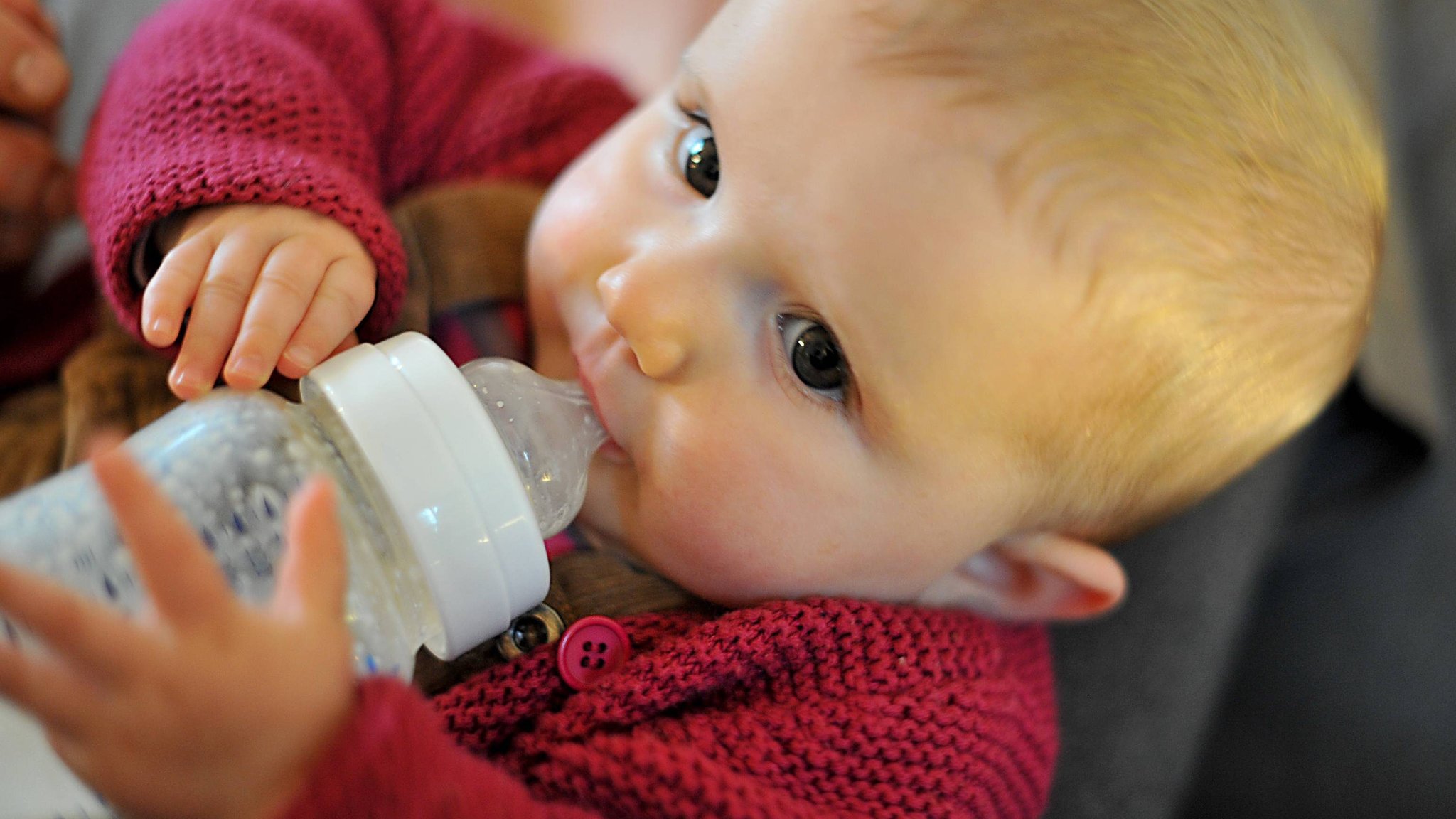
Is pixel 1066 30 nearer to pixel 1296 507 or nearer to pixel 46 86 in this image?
pixel 1296 507

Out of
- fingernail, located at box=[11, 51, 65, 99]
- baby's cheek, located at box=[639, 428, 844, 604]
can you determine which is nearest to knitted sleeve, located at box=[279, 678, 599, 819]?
baby's cheek, located at box=[639, 428, 844, 604]

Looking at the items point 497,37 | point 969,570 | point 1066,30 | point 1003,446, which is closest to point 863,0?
point 1066,30

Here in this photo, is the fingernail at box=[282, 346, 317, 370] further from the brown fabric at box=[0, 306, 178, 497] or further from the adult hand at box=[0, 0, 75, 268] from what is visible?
the adult hand at box=[0, 0, 75, 268]

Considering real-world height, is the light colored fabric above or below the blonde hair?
below

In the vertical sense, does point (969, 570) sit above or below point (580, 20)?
below

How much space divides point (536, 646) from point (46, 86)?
783mm

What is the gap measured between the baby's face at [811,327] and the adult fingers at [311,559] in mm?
A: 261

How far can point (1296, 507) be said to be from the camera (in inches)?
48.7

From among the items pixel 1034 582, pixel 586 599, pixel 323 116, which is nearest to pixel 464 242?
pixel 323 116

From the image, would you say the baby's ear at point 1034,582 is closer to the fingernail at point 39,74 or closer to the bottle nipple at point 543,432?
the bottle nipple at point 543,432

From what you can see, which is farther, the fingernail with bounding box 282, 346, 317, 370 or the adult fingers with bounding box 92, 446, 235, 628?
the fingernail with bounding box 282, 346, 317, 370

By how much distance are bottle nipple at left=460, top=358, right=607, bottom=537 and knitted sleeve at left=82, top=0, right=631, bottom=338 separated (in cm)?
13

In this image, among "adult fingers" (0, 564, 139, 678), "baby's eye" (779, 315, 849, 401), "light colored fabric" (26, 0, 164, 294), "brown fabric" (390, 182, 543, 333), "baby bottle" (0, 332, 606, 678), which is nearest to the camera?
"adult fingers" (0, 564, 139, 678)

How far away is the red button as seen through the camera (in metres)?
0.72
